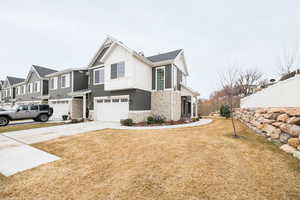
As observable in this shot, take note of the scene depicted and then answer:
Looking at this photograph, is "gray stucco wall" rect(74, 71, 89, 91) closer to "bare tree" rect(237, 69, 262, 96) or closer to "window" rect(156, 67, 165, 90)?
"window" rect(156, 67, 165, 90)

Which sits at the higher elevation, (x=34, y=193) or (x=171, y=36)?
(x=171, y=36)

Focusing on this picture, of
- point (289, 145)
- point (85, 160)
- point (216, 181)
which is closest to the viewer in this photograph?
point (216, 181)

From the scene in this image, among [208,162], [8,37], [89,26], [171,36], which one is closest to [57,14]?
[89,26]

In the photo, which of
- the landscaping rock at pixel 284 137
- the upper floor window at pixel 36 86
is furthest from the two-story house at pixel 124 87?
the landscaping rock at pixel 284 137

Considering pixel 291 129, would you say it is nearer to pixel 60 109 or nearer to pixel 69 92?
pixel 69 92

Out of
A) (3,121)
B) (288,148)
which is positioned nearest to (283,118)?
(288,148)

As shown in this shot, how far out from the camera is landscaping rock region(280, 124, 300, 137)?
390 centimetres

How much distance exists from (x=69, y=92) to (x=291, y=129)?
1893 cm

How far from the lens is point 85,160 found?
378 cm

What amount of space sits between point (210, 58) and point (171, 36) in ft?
21.5

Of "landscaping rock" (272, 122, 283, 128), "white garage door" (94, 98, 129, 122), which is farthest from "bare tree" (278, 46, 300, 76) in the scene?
"white garage door" (94, 98, 129, 122)

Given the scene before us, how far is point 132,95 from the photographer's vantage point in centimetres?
1105

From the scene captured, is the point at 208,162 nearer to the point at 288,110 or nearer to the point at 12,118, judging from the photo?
the point at 288,110

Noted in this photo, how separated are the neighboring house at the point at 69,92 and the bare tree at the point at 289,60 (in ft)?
67.2
